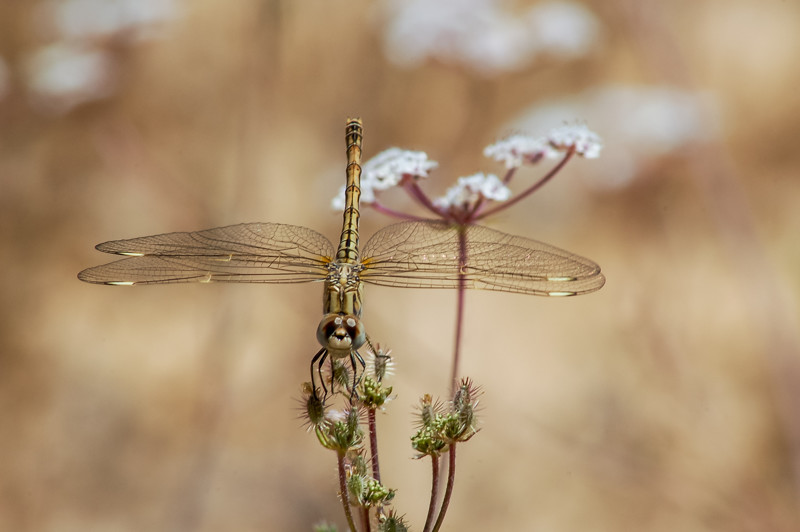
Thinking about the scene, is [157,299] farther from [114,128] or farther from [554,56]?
[554,56]

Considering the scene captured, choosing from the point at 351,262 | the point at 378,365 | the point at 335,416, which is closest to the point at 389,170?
the point at 351,262

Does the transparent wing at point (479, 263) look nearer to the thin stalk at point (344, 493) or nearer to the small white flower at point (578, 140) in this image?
the small white flower at point (578, 140)

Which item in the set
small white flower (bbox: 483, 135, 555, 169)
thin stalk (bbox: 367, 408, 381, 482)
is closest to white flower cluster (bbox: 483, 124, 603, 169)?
small white flower (bbox: 483, 135, 555, 169)

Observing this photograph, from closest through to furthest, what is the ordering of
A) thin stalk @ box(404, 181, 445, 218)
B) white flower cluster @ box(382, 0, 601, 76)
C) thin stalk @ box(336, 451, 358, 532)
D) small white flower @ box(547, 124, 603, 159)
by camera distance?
thin stalk @ box(336, 451, 358, 532), thin stalk @ box(404, 181, 445, 218), small white flower @ box(547, 124, 603, 159), white flower cluster @ box(382, 0, 601, 76)

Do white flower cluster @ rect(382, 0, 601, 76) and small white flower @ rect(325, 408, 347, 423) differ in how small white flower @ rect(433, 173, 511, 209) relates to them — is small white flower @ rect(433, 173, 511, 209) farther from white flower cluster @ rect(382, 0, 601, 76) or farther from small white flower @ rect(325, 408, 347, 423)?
white flower cluster @ rect(382, 0, 601, 76)

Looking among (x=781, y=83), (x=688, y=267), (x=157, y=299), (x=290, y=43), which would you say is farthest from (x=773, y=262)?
(x=157, y=299)

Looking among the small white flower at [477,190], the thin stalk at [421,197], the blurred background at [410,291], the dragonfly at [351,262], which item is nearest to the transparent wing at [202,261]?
the dragonfly at [351,262]

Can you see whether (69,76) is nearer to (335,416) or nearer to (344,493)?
(335,416)

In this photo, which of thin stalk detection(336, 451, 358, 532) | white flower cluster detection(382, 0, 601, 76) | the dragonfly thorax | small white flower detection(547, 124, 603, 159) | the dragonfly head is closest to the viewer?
thin stalk detection(336, 451, 358, 532)

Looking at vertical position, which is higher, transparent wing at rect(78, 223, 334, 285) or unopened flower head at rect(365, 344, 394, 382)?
transparent wing at rect(78, 223, 334, 285)
